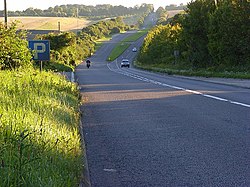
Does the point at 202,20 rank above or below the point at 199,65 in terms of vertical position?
above

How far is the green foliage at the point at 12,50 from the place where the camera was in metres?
20.2

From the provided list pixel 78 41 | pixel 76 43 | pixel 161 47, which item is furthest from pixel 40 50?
pixel 78 41

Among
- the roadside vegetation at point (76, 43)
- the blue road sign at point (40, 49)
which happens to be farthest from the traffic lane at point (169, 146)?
the roadside vegetation at point (76, 43)

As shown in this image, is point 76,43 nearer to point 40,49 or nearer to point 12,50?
point 40,49

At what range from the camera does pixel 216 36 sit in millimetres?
43188

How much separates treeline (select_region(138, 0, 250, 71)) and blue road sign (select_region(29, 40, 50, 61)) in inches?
783

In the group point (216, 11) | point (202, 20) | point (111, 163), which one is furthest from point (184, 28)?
point (111, 163)

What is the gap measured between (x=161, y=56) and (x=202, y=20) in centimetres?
2846

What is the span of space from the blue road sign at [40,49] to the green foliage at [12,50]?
720 millimetres

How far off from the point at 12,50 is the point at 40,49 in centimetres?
263

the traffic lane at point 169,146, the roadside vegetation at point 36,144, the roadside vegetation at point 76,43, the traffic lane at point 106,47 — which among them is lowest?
the traffic lane at point 106,47

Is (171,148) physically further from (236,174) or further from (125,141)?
(236,174)

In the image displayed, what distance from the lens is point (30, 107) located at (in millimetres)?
9586

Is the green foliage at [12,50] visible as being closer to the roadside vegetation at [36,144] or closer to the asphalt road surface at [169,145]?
the asphalt road surface at [169,145]
